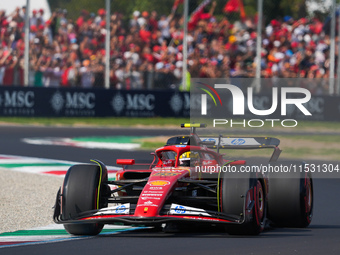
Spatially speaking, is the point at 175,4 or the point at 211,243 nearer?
the point at 211,243

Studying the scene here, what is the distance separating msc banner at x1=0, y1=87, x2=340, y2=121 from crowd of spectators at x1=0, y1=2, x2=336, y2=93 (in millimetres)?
309

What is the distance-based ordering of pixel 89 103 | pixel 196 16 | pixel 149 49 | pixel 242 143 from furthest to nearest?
pixel 196 16
pixel 149 49
pixel 89 103
pixel 242 143

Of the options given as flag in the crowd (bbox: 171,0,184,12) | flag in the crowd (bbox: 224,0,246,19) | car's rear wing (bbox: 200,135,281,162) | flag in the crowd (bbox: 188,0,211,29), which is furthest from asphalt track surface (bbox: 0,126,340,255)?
flag in the crowd (bbox: 171,0,184,12)

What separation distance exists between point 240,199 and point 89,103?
59.7ft

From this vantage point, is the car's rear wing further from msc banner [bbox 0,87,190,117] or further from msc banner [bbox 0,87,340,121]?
msc banner [bbox 0,87,190,117]

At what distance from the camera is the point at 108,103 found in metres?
24.8

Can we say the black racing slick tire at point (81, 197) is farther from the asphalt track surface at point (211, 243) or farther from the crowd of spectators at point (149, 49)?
the crowd of spectators at point (149, 49)

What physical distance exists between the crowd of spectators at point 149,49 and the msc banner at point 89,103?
0.30 meters

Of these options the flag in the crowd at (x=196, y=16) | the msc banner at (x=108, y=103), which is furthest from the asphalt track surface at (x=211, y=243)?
the flag in the crowd at (x=196, y=16)

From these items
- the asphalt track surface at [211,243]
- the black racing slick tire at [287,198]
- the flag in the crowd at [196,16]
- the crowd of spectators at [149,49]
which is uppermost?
the flag in the crowd at [196,16]

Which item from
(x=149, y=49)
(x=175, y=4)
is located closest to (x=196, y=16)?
(x=175, y=4)

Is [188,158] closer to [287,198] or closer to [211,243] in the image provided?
[287,198]

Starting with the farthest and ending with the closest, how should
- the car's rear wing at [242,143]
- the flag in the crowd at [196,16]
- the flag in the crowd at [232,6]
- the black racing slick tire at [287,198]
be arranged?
the flag in the crowd at [196,16] < the flag in the crowd at [232,6] < the car's rear wing at [242,143] < the black racing slick tire at [287,198]

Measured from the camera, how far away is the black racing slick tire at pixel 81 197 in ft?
23.1
